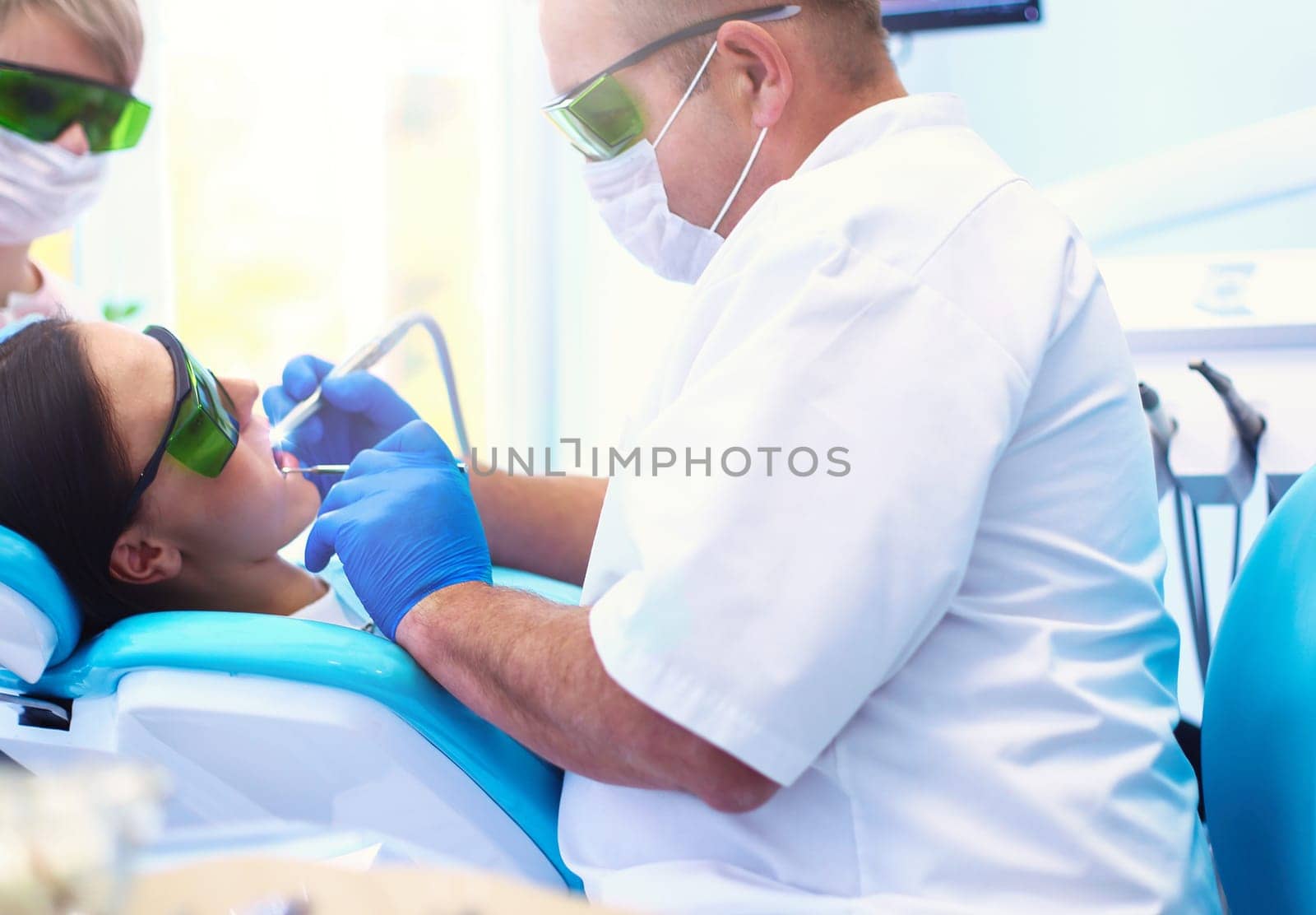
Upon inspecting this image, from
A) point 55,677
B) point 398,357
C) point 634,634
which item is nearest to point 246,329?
point 398,357

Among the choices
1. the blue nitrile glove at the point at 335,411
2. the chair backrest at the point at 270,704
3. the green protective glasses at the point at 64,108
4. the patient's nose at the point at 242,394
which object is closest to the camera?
the chair backrest at the point at 270,704

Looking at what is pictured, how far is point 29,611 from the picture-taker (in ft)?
3.50

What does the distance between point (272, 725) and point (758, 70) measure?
0.83 m

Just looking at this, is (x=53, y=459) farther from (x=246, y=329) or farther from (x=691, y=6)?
(x=246, y=329)

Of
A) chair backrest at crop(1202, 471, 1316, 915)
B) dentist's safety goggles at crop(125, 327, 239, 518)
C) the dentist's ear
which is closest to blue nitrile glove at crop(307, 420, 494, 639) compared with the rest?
dentist's safety goggles at crop(125, 327, 239, 518)

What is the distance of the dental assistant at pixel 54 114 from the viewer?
1882mm

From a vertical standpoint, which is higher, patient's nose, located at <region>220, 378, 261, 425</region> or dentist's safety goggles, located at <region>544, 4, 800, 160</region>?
dentist's safety goggles, located at <region>544, 4, 800, 160</region>

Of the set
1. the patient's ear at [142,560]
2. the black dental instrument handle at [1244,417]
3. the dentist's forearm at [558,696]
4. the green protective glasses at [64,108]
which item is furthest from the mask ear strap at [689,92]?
the green protective glasses at [64,108]

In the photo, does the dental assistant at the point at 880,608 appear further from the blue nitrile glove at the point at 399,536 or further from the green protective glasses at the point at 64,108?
the green protective glasses at the point at 64,108

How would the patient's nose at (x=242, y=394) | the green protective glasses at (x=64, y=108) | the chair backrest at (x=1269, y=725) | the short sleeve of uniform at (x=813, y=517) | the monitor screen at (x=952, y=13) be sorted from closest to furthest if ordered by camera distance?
the short sleeve of uniform at (x=813, y=517)
the chair backrest at (x=1269, y=725)
the patient's nose at (x=242, y=394)
the green protective glasses at (x=64, y=108)
the monitor screen at (x=952, y=13)

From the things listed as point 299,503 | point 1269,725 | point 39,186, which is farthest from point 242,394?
point 1269,725

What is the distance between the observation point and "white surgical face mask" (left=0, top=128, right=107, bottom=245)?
195 centimetres

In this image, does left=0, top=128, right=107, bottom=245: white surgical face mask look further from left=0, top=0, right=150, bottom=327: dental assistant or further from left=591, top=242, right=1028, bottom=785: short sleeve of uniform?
left=591, top=242, right=1028, bottom=785: short sleeve of uniform

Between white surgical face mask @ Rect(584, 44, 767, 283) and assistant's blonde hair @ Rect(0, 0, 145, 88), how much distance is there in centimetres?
117
